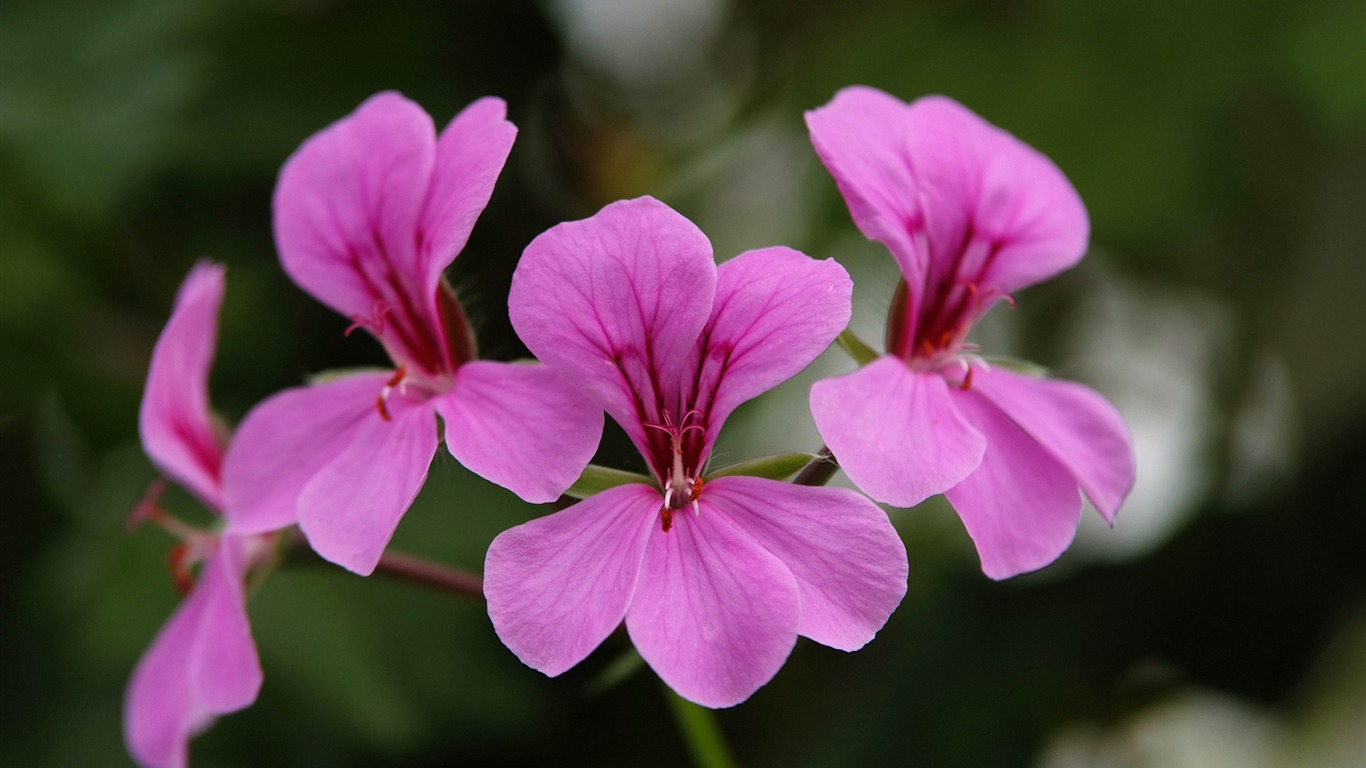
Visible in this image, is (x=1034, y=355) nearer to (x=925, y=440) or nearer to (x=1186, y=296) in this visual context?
(x=1186, y=296)

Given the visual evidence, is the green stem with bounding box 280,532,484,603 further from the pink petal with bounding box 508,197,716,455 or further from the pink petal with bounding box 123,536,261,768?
the pink petal with bounding box 508,197,716,455

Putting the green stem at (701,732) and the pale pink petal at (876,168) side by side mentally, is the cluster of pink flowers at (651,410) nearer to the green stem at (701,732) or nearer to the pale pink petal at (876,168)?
the pale pink petal at (876,168)

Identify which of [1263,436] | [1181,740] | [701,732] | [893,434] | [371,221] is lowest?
[1181,740]

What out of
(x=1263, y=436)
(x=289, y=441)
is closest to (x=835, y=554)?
(x=289, y=441)

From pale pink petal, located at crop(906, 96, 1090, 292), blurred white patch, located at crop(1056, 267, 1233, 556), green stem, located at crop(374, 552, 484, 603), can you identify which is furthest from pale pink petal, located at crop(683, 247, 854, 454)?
blurred white patch, located at crop(1056, 267, 1233, 556)

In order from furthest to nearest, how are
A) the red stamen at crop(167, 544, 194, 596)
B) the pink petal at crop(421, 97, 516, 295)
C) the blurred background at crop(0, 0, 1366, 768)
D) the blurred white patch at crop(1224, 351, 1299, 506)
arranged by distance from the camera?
the blurred white patch at crop(1224, 351, 1299, 506)
the blurred background at crop(0, 0, 1366, 768)
the red stamen at crop(167, 544, 194, 596)
the pink petal at crop(421, 97, 516, 295)

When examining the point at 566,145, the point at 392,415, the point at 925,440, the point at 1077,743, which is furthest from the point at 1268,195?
the point at 392,415

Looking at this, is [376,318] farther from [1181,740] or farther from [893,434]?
[1181,740]
